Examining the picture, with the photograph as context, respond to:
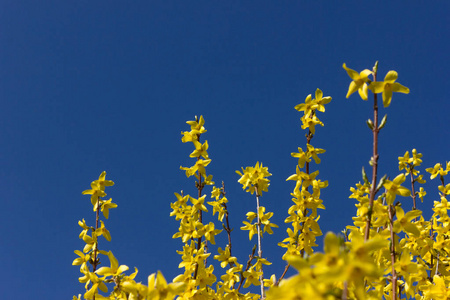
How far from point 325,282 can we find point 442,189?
4.46 m

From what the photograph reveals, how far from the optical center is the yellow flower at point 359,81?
1756 millimetres

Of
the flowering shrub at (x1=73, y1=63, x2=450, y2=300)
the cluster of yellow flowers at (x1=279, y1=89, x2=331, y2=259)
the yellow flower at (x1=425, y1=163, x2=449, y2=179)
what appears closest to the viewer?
the flowering shrub at (x1=73, y1=63, x2=450, y2=300)

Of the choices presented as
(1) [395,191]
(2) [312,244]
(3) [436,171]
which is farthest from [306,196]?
(3) [436,171]

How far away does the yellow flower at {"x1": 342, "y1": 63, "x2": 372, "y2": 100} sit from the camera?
1756 millimetres

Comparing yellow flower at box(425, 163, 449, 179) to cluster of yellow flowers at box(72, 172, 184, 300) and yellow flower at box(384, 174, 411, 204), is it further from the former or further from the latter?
cluster of yellow flowers at box(72, 172, 184, 300)

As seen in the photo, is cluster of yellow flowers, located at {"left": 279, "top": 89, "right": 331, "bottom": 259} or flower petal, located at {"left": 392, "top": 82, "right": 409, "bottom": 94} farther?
cluster of yellow flowers, located at {"left": 279, "top": 89, "right": 331, "bottom": 259}

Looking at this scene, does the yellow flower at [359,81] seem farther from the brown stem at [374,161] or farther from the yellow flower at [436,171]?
the yellow flower at [436,171]

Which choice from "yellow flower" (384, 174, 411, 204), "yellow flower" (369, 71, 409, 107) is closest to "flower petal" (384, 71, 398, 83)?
"yellow flower" (369, 71, 409, 107)

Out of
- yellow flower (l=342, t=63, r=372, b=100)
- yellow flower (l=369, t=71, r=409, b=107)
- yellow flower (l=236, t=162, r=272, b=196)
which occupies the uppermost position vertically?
yellow flower (l=236, t=162, r=272, b=196)

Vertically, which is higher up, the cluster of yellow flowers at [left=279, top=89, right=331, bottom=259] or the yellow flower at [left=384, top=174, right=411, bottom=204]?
the cluster of yellow flowers at [left=279, top=89, right=331, bottom=259]

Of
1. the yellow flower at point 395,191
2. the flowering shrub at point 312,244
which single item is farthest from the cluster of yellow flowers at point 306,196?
the yellow flower at point 395,191

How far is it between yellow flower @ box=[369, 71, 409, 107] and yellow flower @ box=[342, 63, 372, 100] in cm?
5

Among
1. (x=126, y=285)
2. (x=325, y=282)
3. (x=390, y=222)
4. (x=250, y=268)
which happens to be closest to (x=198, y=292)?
(x=250, y=268)

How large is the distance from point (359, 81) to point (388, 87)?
16 cm
